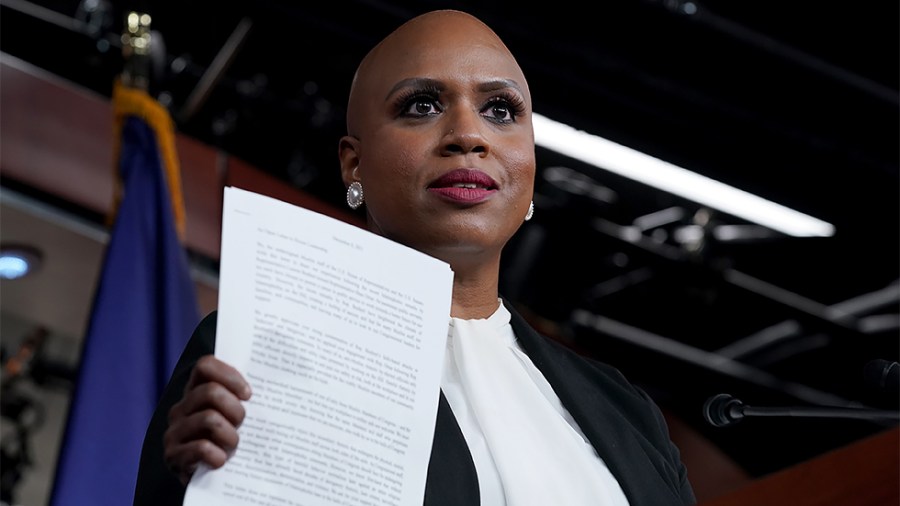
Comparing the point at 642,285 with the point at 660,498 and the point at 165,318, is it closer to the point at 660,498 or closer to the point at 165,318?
the point at 165,318

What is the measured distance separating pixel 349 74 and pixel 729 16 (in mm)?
1132

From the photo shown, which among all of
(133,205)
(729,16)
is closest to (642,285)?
(729,16)

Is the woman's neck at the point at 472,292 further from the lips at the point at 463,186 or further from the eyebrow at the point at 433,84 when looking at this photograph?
the eyebrow at the point at 433,84

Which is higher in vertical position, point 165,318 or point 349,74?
point 349,74

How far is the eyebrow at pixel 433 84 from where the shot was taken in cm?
159

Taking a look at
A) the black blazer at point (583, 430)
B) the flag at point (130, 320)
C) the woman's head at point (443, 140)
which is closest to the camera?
the black blazer at point (583, 430)

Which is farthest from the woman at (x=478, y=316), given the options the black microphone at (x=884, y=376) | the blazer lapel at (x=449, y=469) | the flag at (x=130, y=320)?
the flag at (x=130, y=320)

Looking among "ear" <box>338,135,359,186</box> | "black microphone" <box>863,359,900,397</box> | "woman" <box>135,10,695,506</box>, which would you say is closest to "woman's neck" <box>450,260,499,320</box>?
"woman" <box>135,10,695,506</box>

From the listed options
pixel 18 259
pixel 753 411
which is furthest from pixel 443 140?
pixel 18 259

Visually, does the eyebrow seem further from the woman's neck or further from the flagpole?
the flagpole

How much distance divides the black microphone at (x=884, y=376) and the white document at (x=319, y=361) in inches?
20.3

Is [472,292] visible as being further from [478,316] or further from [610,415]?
[610,415]

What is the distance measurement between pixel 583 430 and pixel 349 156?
459mm

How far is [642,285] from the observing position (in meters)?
5.71
